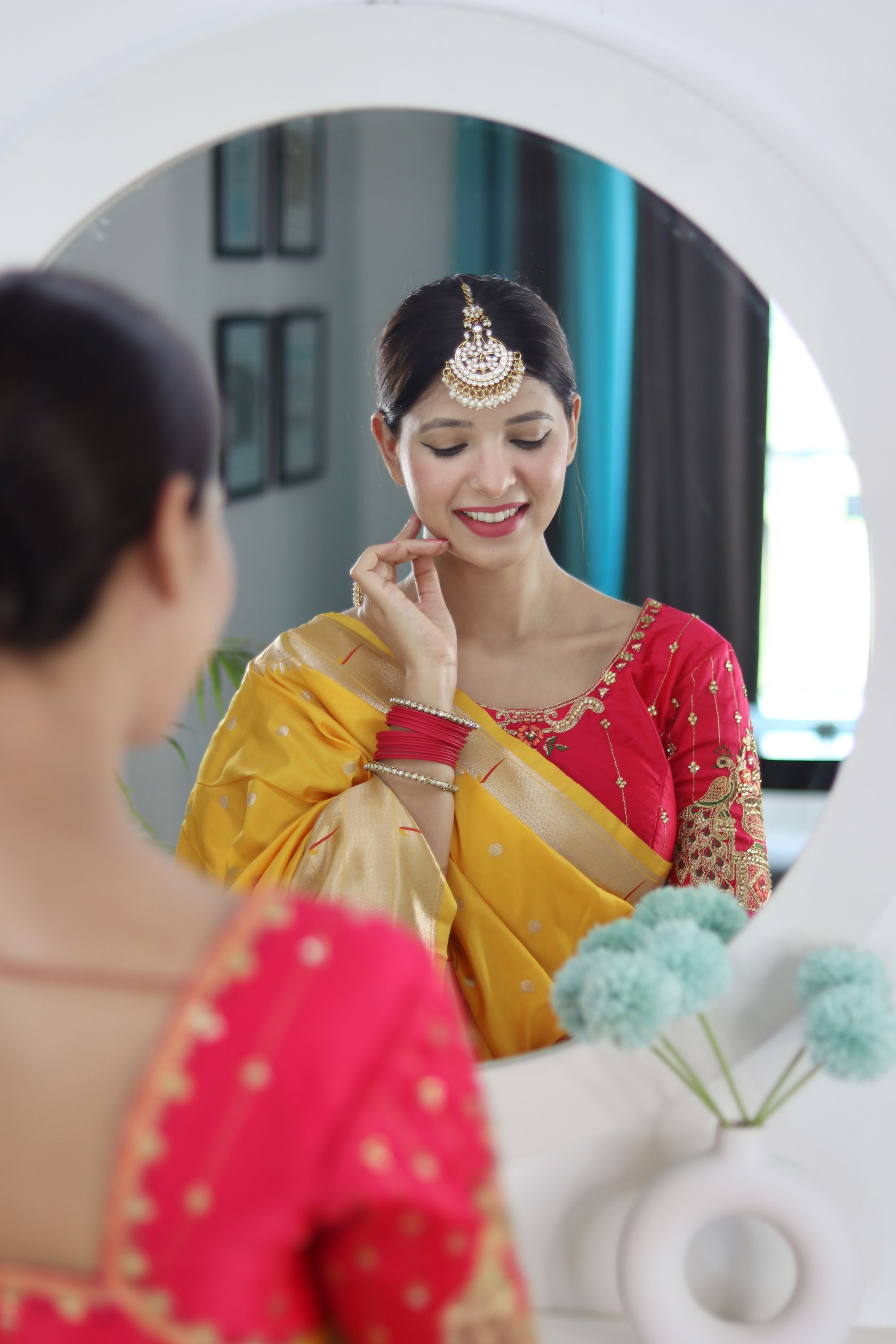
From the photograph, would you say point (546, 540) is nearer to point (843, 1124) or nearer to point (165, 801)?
point (165, 801)

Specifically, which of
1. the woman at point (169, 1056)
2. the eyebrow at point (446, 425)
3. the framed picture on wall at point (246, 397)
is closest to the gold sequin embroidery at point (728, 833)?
the eyebrow at point (446, 425)

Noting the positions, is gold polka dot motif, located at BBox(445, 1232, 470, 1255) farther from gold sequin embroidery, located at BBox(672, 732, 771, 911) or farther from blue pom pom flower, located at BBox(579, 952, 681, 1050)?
gold sequin embroidery, located at BBox(672, 732, 771, 911)

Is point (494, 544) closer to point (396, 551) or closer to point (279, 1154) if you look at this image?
point (396, 551)

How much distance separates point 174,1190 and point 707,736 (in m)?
0.62

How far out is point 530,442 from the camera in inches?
36.0

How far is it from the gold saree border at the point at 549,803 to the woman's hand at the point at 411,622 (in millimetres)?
20

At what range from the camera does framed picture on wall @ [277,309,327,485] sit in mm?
938

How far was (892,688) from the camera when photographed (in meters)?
0.90

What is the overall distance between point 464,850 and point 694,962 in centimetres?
20

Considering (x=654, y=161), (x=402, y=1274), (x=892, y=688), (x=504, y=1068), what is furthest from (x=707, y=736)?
(x=402, y=1274)

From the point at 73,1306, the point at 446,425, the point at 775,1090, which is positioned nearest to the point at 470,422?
the point at 446,425

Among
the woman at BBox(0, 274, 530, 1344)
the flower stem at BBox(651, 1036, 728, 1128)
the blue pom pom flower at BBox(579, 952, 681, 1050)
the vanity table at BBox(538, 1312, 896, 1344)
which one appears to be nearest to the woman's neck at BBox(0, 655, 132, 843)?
the woman at BBox(0, 274, 530, 1344)

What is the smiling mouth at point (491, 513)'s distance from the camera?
93 cm

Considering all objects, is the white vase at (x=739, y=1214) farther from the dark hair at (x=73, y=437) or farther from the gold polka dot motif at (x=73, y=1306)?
the dark hair at (x=73, y=437)
